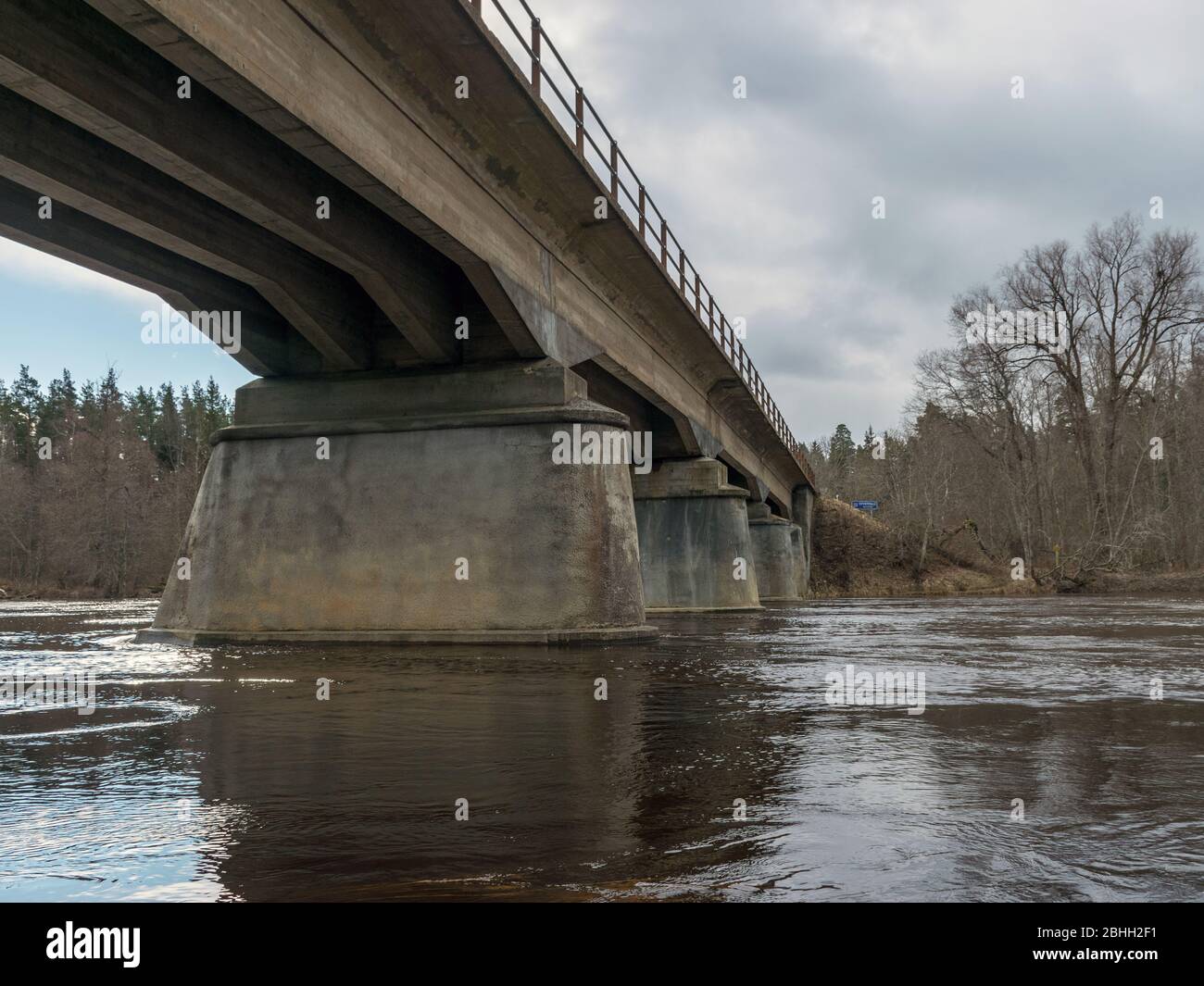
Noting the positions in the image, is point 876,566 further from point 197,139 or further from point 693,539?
point 197,139

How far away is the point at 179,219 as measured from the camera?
517 inches

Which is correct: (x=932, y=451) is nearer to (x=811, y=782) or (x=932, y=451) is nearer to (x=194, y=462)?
(x=194, y=462)

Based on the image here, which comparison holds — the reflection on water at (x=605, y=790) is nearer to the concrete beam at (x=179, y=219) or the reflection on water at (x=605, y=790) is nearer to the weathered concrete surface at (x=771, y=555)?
the concrete beam at (x=179, y=219)

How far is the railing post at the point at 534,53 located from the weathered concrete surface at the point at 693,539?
1979 centimetres

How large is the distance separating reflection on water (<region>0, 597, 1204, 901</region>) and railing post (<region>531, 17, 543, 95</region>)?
29.4ft

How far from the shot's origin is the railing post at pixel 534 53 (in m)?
15.0

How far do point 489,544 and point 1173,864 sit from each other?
534 inches

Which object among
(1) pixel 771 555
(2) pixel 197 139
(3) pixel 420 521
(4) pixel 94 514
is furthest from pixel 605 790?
(4) pixel 94 514

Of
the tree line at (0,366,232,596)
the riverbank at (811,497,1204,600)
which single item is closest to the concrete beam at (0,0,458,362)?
the riverbank at (811,497,1204,600)

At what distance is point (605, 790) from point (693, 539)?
29.5 m

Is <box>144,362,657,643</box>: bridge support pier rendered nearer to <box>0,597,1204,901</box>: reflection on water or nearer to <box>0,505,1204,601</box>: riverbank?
<box>0,597,1204,901</box>: reflection on water

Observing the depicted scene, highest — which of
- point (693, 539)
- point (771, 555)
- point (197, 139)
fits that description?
point (197, 139)

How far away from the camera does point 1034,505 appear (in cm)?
6719

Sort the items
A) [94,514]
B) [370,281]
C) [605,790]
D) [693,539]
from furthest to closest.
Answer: [94,514]
[693,539]
[370,281]
[605,790]
